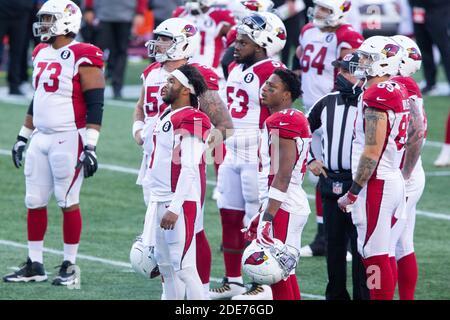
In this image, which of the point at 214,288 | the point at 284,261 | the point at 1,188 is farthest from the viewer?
the point at 1,188

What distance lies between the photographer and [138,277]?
31.0ft

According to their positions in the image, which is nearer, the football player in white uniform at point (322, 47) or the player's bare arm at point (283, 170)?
the player's bare arm at point (283, 170)

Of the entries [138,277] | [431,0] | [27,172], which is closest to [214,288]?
[138,277]

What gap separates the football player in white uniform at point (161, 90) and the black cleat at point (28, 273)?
1.00 metres

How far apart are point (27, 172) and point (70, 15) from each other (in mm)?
1211

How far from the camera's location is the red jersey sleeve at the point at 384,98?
25.0 feet

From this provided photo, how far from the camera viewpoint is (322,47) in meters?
10.7

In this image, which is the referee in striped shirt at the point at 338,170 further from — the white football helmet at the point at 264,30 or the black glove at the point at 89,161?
the black glove at the point at 89,161

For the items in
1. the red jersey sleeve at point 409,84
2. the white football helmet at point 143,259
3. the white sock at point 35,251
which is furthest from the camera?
the white sock at point 35,251

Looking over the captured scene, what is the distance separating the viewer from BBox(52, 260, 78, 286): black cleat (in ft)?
29.9

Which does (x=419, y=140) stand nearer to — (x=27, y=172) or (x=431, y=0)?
(x=27, y=172)

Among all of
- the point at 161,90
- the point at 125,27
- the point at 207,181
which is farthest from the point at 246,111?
the point at 125,27

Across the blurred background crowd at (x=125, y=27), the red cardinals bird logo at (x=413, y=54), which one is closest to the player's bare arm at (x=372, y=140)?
the red cardinals bird logo at (x=413, y=54)

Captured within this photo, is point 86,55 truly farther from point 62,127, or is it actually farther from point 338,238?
point 338,238
